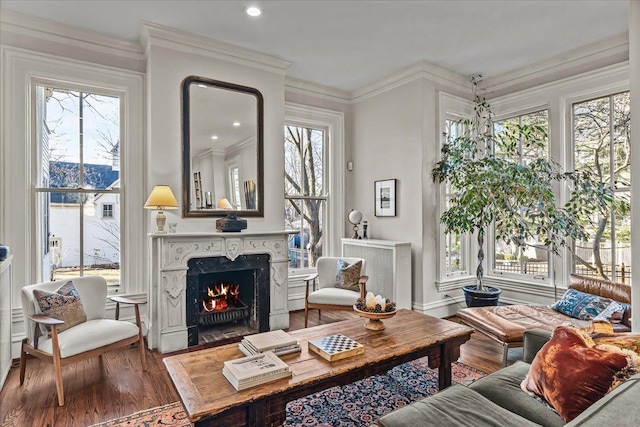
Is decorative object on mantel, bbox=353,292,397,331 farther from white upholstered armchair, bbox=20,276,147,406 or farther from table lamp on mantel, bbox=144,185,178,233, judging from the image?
table lamp on mantel, bbox=144,185,178,233

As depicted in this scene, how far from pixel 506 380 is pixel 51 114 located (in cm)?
426

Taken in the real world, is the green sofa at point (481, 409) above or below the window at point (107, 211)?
below

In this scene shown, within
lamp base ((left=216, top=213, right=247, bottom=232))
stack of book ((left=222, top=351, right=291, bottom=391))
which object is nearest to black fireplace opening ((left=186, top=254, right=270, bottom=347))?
lamp base ((left=216, top=213, right=247, bottom=232))

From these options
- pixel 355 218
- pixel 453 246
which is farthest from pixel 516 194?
pixel 355 218

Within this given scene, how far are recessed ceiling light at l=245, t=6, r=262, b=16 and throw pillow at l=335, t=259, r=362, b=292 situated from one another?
106 inches

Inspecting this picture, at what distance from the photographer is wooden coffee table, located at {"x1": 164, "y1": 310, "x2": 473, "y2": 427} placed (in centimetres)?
157

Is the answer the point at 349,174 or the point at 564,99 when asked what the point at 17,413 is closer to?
the point at 349,174

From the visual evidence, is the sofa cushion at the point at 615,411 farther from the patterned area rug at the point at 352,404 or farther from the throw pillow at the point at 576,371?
the patterned area rug at the point at 352,404

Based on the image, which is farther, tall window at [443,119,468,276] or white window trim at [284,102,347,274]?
white window trim at [284,102,347,274]

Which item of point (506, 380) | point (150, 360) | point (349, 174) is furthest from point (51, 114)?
point (506, 380)

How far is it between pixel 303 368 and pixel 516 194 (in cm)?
311

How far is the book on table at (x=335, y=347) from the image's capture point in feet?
6.50

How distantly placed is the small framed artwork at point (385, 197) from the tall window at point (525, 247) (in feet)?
4.49

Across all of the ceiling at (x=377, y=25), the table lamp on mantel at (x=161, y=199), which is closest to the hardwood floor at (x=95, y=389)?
the table lamp on mantel at (x=161, y=199)
